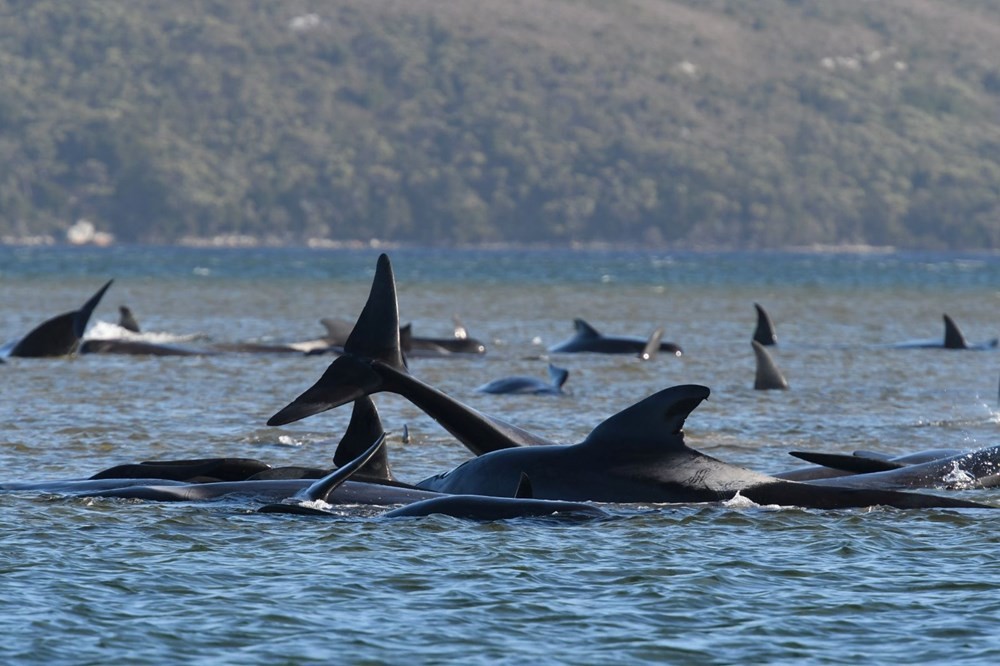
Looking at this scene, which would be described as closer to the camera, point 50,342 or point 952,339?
point 50,342

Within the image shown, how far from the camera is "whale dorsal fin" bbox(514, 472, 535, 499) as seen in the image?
44.8 ft

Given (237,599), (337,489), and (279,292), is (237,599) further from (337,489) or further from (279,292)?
(279,292)

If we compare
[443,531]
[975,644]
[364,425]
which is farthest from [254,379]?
[975,644]

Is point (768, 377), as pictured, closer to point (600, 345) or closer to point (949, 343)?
point (600, 345)

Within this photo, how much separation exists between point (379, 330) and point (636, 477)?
8.84ft

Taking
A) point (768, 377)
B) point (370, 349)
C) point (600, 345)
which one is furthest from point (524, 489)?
point (600, 345)

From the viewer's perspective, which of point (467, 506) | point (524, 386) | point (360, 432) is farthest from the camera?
point (524, 386)

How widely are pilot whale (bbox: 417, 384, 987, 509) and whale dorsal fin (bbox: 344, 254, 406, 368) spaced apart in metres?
1.50

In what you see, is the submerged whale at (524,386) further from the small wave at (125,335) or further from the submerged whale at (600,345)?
the small wave at (125,335)

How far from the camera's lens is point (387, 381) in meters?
15.3

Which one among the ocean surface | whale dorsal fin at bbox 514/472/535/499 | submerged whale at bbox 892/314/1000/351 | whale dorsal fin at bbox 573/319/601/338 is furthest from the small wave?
whale dorsal fin at bbox 514/472/535/499

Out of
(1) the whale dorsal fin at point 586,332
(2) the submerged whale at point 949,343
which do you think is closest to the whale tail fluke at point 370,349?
(1) the whale dorsal fin at point 586,332

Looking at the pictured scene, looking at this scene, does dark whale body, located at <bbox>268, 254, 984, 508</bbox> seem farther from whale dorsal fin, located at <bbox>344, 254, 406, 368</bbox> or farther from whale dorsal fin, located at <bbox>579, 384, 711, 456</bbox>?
whale dorsal fin, located at <bbox>344, 254, 406, 368</bbox>

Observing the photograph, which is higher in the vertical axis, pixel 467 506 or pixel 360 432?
pixel 360 432
